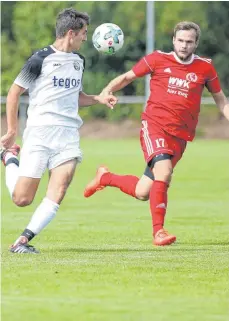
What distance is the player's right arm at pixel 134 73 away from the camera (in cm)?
1160

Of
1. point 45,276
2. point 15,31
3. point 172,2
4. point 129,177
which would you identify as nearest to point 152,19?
point 172,2

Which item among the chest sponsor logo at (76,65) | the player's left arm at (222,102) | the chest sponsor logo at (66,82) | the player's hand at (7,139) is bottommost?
the player's left arm at (222,102)

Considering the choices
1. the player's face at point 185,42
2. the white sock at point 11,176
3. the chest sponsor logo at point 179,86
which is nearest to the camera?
the white sock at point 11,176

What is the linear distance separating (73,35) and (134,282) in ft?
9.41

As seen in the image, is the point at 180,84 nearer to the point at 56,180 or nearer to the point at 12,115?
the point at 56,180

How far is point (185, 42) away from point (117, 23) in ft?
112

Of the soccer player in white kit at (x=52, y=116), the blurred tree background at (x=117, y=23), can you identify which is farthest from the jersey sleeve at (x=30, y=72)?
the blurred tree background at (x=117, y=23)

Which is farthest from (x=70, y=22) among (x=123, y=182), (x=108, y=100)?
(x=123, y=182)

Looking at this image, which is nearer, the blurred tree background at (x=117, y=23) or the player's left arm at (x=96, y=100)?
the player's left arm at (x=96, y=100)

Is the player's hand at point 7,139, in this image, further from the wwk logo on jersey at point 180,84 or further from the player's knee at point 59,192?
the wwk logo on jersey at point 180,84

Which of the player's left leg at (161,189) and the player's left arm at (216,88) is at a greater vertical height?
the player's left arm at (216,88)

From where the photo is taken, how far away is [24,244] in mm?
10297

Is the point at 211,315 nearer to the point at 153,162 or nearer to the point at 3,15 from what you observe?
the point at 153,162

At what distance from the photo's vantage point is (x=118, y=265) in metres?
9.47
